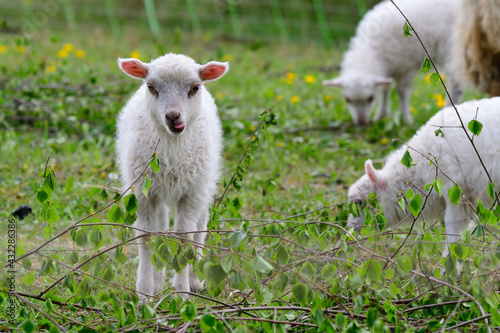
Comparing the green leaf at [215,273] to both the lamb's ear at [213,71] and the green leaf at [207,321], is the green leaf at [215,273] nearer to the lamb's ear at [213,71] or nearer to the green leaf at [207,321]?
the green leaf at [207,321]

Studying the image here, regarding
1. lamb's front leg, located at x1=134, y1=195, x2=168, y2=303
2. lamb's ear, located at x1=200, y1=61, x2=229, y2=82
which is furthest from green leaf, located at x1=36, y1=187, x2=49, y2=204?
lamb's ear, located at x1=200, y1=61, x2=229, y2=82

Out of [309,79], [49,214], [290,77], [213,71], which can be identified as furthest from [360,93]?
[49,214]

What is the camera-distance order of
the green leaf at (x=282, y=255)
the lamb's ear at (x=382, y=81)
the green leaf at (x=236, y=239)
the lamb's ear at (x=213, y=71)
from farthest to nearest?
the lamb's ear at (x=382, y=81), the lamb's ear at (x=213, y=71), the green leaf at (x=282, y=255), the green leaf at (x=236, y=239)

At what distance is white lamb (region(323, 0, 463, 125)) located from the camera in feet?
26.3

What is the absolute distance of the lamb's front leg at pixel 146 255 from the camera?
12.5ft

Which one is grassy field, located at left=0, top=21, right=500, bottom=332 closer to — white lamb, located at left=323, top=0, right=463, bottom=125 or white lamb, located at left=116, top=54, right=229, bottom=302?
white lamb, located at left=116, top=54, right=229, bottom=302

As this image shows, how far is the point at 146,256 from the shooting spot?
3.84 m

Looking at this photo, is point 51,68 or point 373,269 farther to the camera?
point 51,68

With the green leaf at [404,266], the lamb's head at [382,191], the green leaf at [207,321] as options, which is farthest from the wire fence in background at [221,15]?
the green leaf at [207,321]

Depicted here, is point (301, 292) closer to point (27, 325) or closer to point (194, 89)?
point (27, 325)

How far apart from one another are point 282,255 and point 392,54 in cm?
585

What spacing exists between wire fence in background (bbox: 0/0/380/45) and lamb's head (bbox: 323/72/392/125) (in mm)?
4981

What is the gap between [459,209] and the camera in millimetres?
4418

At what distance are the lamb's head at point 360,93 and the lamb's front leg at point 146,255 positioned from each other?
14.6ft
